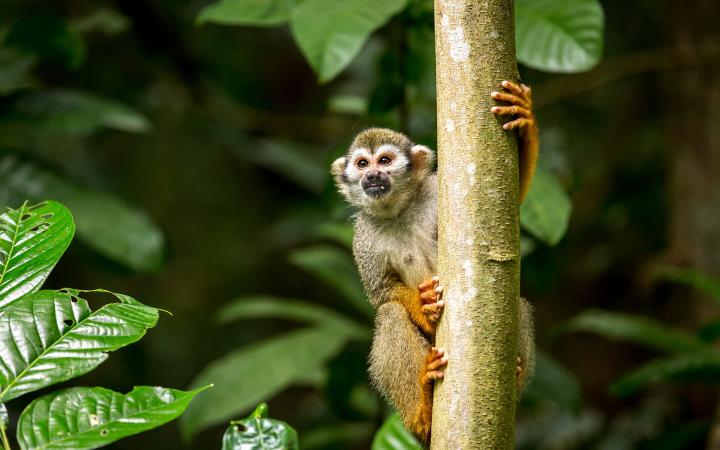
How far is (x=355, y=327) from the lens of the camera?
5035mm

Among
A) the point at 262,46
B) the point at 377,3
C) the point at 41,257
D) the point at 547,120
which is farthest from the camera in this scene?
the point at 262,46

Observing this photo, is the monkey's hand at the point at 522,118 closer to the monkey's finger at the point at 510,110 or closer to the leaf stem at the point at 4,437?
the monkey's finger at the point at 510,110

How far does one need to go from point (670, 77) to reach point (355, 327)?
3.19m

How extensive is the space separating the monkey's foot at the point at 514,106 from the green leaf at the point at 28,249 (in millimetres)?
1267

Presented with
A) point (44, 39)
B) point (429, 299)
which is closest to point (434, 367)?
point (429, 299)

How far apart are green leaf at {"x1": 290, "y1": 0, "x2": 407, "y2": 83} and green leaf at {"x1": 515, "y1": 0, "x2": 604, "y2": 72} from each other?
2.05ft

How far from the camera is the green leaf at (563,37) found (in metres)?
3.53

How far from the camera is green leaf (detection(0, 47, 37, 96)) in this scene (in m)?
4.81

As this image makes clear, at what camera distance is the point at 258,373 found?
4.47m

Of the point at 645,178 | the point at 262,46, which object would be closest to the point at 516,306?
the point at 645,178

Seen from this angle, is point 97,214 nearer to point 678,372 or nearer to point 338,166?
point 338,166

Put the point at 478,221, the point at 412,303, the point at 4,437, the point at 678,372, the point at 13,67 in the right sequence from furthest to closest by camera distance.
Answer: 1. the point at 13,67
2. the point at 678,372
3. the point at 412,303
4. the point at 478,221
5. the point at 4,437

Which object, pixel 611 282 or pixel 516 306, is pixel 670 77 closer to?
pixel 611 282

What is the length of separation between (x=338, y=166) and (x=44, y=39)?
2.02 m
